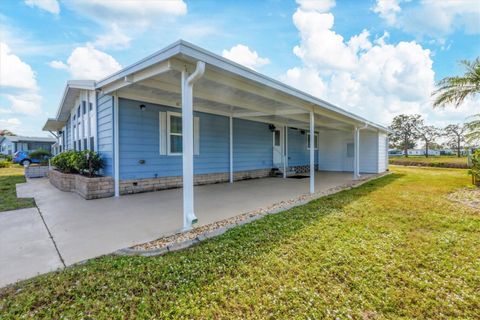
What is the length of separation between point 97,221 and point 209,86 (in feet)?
12.1

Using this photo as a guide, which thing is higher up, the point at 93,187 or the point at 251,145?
the point at 251,145

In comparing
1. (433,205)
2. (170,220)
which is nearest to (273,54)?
(433,205)

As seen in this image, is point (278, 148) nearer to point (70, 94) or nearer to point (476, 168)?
point (476, 168)

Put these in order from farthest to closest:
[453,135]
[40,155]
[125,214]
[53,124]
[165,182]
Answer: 1. [453,135]
2. [40,155]
3. [53,124]
4. [165,182]
5. [125,214]

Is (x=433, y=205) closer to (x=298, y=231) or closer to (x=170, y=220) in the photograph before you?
(x=298, y=231)

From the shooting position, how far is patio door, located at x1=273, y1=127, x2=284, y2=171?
1192 centimetres

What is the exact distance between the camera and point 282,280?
236 cm

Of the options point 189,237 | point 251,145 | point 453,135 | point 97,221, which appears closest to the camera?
point 189,237

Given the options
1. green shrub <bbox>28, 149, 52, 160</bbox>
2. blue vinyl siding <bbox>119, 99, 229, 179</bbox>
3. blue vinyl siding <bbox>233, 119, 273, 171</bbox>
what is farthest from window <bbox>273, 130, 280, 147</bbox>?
green shrub <bbox>28, 149, 52, 160</bbox>

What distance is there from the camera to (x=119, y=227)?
396 cm

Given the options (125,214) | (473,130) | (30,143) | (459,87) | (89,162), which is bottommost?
(125,214)

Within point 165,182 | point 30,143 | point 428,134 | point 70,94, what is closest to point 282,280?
point 165,182

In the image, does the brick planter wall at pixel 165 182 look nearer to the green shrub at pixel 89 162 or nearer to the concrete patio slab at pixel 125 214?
the concrete patio slab at pixel 125 214

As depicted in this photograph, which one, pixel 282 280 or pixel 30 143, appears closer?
pixel 282 280
